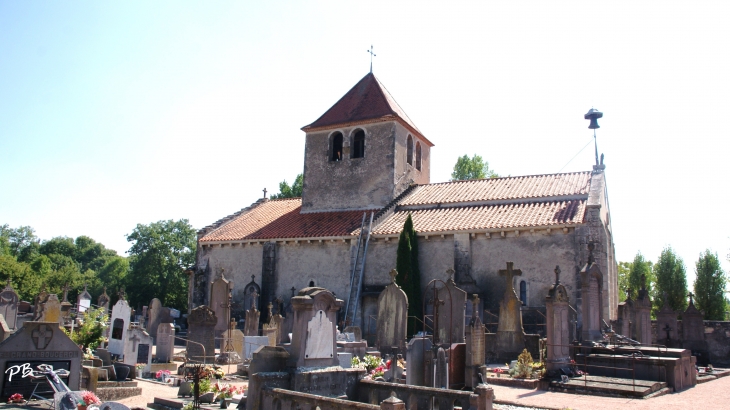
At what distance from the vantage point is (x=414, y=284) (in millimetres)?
22734

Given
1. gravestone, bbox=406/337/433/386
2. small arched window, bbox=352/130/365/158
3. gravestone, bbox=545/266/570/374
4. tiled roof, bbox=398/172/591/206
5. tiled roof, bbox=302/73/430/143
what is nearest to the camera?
gravestone, bbox=406/337/433/386

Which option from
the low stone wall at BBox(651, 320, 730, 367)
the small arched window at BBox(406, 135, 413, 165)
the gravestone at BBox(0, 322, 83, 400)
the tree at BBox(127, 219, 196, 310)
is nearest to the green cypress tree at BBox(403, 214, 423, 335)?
the small arched window at BBox(406, 135, 413, 165)

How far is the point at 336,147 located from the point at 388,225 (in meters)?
6.51

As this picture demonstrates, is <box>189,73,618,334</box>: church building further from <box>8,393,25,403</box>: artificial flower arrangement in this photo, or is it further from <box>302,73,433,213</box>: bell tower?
<box>8,393,25,403</box>: artificial flower arrangement

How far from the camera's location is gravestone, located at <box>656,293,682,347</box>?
2281 centimetres

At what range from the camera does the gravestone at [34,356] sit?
923 centimetres

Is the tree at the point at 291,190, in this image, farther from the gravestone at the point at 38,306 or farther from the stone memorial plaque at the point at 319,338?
the stone memorial plaque at the point at 319,338

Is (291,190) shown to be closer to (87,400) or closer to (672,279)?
(672,279)

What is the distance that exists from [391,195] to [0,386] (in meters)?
19.6

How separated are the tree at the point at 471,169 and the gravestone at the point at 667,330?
22.7 metres

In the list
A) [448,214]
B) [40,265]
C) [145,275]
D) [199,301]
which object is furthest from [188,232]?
[448,214]

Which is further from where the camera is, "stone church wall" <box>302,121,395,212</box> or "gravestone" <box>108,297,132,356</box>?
"stone church wall" <box>302,121,395,212</box>

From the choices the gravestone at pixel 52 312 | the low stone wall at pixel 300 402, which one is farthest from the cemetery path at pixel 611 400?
the gravestone at pixel 52 312

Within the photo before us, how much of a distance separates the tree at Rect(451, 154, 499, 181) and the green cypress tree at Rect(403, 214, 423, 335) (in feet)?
72.9
